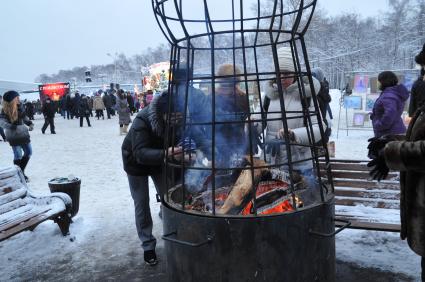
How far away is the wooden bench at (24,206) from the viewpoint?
3.83 m

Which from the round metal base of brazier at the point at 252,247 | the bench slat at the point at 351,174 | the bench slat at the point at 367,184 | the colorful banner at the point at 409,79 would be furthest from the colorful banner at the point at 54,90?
the round metal base of brazier at the point at 252,247

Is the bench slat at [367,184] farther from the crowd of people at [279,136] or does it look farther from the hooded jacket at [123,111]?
the hooded jacket at [123,111]

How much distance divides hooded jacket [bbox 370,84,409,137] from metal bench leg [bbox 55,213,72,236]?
393cm

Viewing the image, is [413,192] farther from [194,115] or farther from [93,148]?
[93,148]

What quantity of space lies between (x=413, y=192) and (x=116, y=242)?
2.99 meters

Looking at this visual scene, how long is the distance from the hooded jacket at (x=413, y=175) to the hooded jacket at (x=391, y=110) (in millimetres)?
2815

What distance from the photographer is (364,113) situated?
1139 cm

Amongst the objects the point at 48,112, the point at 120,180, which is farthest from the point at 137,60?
the point at 120,180

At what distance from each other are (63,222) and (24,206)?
52 cm

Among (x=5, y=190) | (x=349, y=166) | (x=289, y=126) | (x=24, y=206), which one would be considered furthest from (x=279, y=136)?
(x=5, y=190)

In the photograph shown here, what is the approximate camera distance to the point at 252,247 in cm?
203

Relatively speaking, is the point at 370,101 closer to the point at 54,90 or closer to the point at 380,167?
the point at 380,167

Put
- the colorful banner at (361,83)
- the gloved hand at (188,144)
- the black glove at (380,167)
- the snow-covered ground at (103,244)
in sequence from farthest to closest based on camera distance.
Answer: the colorful banner at (361,83), the snow-covered ground at (103,244), the gloved hand at (188,144), the black glove at (380,167)

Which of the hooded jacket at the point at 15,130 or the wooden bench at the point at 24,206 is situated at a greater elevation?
the hooded jacket at the point at 15,130
